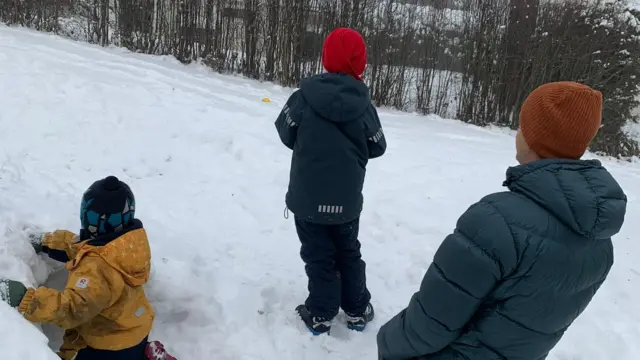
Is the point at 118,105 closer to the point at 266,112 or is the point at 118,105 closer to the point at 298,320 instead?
the point at 266,112

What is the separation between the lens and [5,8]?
10.5 metres

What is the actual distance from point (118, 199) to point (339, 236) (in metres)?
1.26

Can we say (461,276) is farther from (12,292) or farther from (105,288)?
(12,292)

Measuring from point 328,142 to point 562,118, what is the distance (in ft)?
4.81

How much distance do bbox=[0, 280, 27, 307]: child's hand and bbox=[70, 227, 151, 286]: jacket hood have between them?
0.87ft

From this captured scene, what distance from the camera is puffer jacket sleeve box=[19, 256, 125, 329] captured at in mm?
2350

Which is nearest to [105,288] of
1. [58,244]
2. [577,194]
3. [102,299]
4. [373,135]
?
[102,299]

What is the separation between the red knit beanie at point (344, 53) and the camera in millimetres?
2879

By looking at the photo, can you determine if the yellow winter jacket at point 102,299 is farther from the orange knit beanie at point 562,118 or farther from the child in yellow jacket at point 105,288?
the orange knit beanie at point 562,118

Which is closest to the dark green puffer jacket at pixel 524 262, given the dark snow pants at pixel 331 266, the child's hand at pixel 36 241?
the dark snow pants at pixel 331 266

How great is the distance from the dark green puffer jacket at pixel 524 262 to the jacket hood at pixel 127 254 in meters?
1.49

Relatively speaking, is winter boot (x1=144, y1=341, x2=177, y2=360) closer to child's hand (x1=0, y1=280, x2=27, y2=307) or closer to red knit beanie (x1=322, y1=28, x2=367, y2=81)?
child's hand (x1=0, y1=280, x2=27, y2=307)

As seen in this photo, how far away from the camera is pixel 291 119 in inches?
118

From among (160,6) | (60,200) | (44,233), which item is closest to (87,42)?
(160,6)
